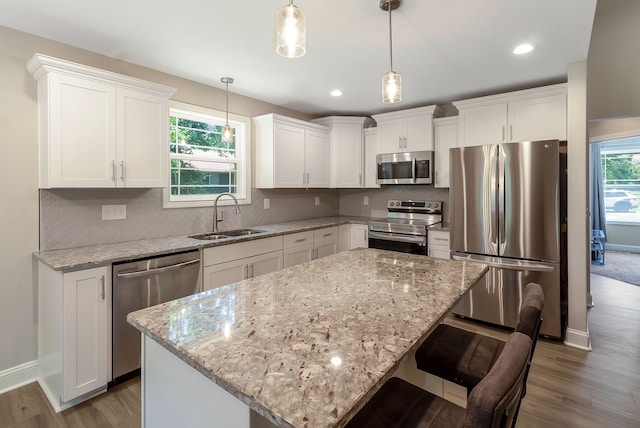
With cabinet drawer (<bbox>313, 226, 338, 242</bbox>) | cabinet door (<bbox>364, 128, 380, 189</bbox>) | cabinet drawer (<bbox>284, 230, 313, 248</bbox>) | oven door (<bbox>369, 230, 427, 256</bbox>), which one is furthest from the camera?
cabinet door (<bbox>364, 128, 380, 189</bbox>)

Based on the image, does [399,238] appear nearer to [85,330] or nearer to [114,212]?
[114,212]

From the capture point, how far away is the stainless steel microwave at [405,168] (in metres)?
3.99

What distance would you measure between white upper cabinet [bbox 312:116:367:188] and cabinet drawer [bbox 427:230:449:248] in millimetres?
1318

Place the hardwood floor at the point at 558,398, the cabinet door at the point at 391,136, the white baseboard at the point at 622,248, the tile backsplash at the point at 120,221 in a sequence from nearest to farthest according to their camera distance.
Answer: the hardwood floor at the point at 558,398 → the tile backsplash at the point at 120,221 → the cabinet door at the point at 391,136 → the white baseboard at the point at 622,248

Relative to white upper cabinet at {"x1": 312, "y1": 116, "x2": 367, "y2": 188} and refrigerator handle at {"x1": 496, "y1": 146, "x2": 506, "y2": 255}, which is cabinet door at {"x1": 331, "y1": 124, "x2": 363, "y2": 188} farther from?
refrigerator handle at {"x1": 496, "y1": 146, "x2": 506, "y2": 255}

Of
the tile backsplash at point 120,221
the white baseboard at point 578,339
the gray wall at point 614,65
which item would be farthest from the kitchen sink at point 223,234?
the gray wall at point 614,65

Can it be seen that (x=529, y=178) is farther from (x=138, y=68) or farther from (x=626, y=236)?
(x=626, y=236)

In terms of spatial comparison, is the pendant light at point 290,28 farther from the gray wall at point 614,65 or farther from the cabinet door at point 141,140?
the gray wall at point 614,65

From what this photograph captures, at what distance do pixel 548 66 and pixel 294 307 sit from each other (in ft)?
10.3

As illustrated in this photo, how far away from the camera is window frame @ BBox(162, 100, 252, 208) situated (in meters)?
3.14

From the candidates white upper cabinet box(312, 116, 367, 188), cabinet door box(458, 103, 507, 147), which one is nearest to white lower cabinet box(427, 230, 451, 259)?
cabinet door box(458, 103, 507, 147)

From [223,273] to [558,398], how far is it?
261cm

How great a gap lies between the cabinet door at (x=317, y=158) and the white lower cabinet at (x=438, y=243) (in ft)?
5.26

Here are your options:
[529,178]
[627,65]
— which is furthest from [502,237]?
[627,65]
